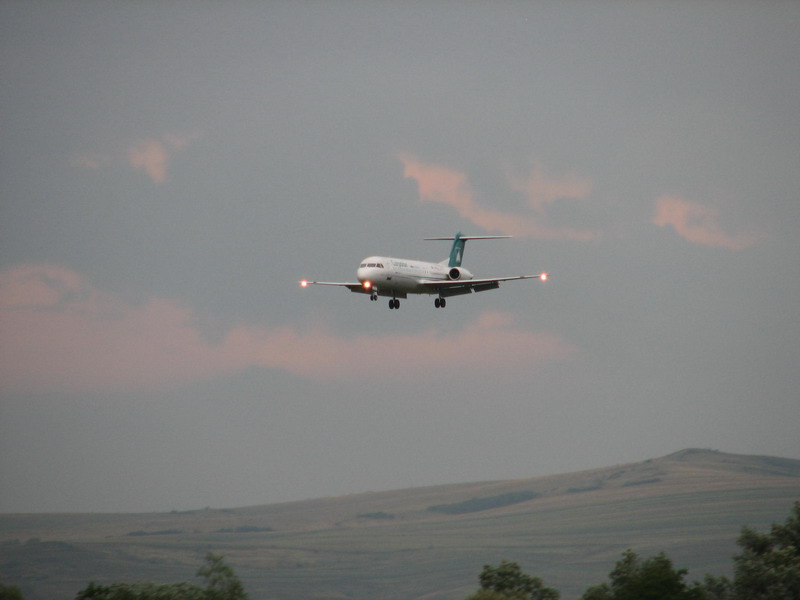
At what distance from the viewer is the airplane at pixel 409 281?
81750 millimetres

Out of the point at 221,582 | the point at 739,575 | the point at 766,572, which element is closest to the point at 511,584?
the point at 739,575

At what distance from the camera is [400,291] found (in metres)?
84.9

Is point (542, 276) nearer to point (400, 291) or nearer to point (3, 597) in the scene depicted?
point (400, 291)

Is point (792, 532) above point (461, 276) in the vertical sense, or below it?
below

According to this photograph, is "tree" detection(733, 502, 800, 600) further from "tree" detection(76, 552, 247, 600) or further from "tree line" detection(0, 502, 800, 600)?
A: "tree" detection(76, 552, 247, 600)

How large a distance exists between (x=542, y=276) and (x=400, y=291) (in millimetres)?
14393

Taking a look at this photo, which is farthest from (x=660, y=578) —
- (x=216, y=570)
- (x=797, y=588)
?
(x=216, y=570)

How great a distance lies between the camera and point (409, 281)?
84.1 meters

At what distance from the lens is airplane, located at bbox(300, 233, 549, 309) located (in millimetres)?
81750

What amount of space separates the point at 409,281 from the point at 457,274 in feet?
19.2

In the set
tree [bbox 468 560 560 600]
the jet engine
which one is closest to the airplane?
the jet engine

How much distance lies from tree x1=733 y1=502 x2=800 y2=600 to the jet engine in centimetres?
3405

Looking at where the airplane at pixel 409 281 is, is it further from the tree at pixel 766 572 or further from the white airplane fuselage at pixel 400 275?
the tree at pixel 766 572

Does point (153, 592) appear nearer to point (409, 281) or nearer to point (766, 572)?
point (409, 281)
